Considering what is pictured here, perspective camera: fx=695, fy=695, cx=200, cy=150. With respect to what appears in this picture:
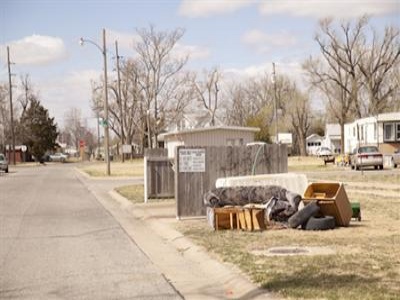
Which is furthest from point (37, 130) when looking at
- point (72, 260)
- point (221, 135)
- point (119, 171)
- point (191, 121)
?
point (72, 260)

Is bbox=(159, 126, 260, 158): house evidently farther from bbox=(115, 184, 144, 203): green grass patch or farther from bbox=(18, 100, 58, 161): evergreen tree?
bbox=(18, 100, 58, 161): evergreen tree

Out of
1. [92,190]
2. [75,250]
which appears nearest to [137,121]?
[92,190]

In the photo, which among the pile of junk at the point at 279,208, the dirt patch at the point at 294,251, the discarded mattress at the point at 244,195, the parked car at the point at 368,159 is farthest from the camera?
the parked car at the point at 368,159

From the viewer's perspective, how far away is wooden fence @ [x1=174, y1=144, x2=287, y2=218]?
1667cm

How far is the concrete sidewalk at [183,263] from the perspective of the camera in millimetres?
8500

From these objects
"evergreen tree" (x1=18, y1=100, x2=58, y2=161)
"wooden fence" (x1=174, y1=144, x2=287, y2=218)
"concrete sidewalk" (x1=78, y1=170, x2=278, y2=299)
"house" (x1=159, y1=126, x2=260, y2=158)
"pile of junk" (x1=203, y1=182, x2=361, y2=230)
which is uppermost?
"evergreen tree" (x1=18, y1=100, x2=58, y2=161)

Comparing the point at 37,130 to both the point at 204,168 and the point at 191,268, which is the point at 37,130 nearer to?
the point at 204,168

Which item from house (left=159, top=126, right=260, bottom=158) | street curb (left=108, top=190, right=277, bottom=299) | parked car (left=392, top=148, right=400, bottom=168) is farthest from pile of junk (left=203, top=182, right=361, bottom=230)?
parked car (left=392, top=148, right=400, bottom=168)

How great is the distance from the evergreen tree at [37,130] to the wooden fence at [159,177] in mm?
85181

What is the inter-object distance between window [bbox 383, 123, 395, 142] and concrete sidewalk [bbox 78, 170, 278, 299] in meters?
40.4

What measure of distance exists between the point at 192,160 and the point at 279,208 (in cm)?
315

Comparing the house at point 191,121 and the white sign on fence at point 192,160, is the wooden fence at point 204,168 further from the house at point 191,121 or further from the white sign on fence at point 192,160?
the house at point 191,121

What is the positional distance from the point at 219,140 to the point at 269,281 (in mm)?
37571

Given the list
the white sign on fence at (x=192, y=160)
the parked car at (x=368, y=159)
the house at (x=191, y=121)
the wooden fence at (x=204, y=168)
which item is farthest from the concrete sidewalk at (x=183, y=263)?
the house at (x=191, y=121)
